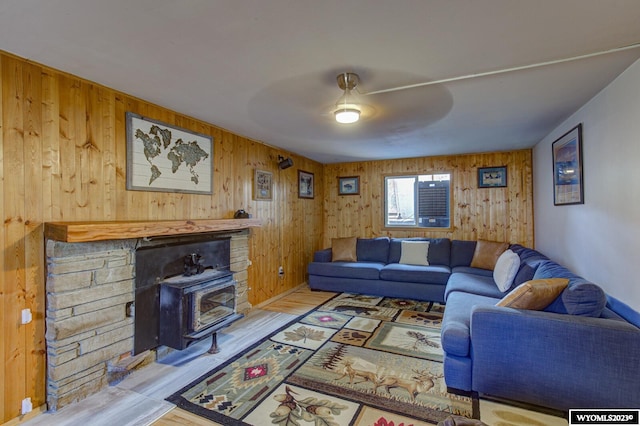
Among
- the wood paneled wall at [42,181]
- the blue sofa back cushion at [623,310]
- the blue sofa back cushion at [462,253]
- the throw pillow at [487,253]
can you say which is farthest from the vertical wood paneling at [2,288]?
the throw pillow at [487,253]

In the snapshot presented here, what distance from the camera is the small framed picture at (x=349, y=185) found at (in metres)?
5.98

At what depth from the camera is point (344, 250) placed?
5.32 metres

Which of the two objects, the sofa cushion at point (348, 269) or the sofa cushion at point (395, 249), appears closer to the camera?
the sofa cushion at point (348, 269)

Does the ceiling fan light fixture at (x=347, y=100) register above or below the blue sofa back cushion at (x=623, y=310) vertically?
above

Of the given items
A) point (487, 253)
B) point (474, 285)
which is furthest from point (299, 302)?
point (487, 253)

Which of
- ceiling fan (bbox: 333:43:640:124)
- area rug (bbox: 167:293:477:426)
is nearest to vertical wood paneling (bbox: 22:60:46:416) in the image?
area rug (bbox: 167:293:477:426)

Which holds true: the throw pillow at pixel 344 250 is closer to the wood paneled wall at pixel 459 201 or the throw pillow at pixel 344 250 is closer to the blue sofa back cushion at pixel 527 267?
the wood paneled wall at pixel 459 201

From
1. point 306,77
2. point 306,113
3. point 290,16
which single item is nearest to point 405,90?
point 306,77

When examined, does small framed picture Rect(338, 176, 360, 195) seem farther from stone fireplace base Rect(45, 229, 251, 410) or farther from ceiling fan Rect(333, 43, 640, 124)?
stone fireplace base Rect(45, 229, 251, 410)

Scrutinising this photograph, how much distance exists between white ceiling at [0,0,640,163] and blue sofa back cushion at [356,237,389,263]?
271cm

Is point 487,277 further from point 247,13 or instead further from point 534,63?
point 247,13

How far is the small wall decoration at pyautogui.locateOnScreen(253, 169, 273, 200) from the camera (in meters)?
4.17

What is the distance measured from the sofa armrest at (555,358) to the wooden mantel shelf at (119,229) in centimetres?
243

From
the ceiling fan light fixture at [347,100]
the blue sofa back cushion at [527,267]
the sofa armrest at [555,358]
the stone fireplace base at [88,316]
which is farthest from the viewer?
the blue sofa back cushion at [527,267]
